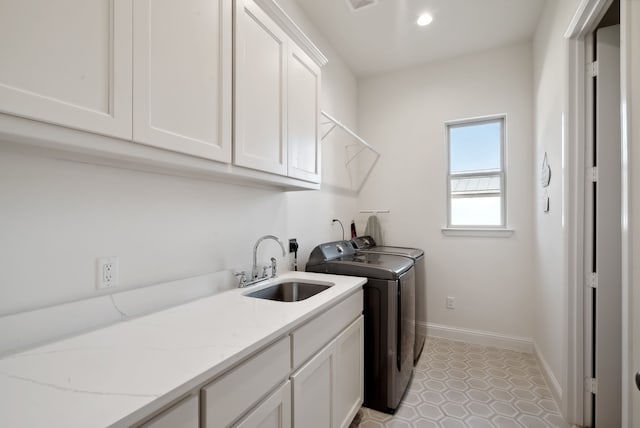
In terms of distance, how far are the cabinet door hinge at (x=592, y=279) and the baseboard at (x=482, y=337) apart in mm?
1418

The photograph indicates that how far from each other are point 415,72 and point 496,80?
0.81 meters

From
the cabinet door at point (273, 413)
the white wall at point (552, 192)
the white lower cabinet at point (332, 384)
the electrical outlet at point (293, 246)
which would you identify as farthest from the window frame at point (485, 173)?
the cabinet door at point (273, 413)

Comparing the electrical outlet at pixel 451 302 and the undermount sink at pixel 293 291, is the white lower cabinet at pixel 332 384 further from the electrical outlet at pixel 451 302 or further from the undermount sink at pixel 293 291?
the electrical outlet at pixel 451 302

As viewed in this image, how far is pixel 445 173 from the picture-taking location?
3.11 meters

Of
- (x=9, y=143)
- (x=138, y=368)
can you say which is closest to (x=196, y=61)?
(x=9, y=143)

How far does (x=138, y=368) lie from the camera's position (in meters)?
0.75

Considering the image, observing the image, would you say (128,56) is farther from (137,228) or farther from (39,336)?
(39,336)

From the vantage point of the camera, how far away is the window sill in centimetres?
287

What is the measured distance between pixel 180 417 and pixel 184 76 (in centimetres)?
107

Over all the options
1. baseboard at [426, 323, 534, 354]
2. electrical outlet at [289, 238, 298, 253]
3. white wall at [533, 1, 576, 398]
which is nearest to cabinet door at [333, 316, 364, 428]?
electrical outlet at [289, 238, 298, 253]

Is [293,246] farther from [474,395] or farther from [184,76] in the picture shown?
[474,395]

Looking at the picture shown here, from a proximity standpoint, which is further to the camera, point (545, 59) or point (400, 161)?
point (400, 161)

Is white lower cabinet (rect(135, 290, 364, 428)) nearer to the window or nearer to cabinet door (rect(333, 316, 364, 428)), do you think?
cabinet door (rect(333, 316, 364, 428))

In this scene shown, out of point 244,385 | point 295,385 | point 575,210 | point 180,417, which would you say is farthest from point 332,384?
point 575,210
